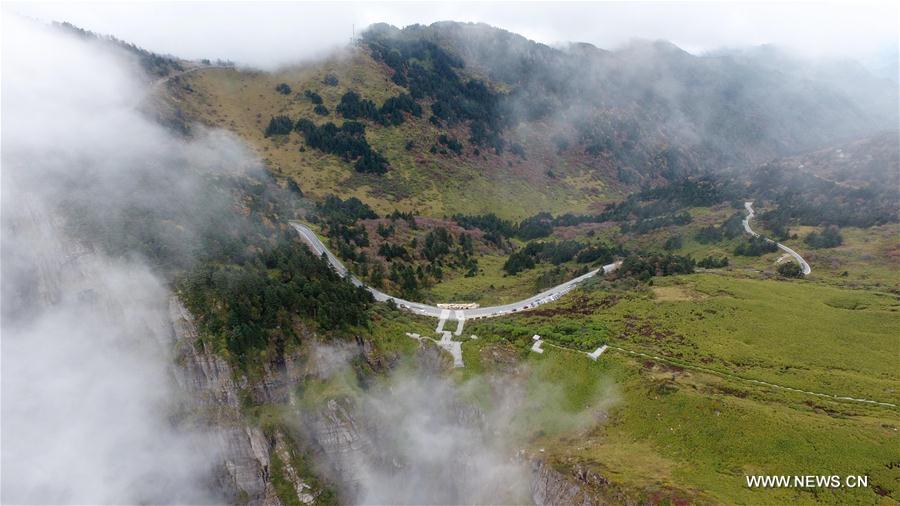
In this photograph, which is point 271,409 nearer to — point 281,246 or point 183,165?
point 281,246

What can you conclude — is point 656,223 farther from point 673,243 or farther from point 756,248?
point 756,248

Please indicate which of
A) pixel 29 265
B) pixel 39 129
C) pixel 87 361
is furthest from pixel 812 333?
pixel 39 129

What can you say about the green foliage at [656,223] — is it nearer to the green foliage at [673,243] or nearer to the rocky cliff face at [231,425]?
the green foliage at [673,243]

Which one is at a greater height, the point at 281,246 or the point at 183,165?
the point at 183,165

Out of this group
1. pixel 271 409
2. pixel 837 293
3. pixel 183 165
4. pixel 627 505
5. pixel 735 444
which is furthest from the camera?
pixel 183 165

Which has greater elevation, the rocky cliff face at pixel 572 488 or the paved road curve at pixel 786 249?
the paved road curve at pixel 786 249

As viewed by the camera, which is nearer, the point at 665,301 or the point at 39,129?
the point at 665,301

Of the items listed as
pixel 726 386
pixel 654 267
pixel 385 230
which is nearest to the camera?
pixel 726 386

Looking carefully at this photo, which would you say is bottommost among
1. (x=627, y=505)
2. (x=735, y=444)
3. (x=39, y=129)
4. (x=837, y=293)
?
(x=627, y=505)

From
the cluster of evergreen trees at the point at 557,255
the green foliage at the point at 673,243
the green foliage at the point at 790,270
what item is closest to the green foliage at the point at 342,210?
the cluster of evergreen trees at the point at 557,255

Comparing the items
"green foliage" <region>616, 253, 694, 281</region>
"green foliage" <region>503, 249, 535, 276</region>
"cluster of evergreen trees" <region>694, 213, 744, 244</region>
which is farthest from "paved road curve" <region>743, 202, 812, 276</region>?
"green foliage" <region>503, 249, 535, 276</region>

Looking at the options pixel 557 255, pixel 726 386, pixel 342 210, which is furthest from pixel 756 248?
pixel 342 210
